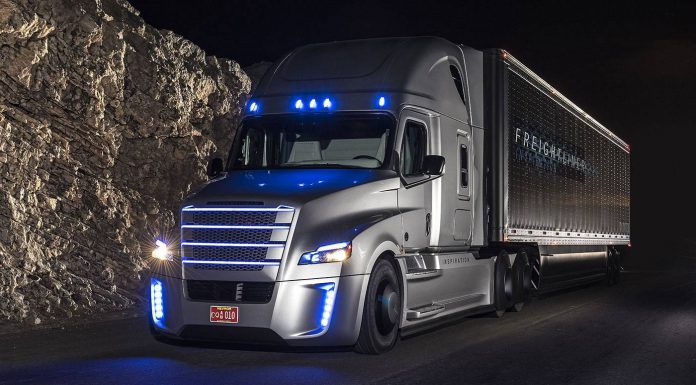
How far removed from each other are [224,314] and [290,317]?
2.32ft

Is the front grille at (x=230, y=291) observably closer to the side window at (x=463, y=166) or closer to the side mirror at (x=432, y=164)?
the side mirror at (x=432, y=164)

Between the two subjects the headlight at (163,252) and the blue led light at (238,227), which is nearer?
the blue led light at (238,227)

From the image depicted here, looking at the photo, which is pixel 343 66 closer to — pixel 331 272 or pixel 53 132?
pixel 331 272

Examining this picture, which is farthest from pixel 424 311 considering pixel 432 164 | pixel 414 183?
pixel 432 164

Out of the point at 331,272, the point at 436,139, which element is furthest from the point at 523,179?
the point at 331,272

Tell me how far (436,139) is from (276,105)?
214 cm

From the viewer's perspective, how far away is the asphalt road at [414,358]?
30.2 feet

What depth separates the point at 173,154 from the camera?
2412cm

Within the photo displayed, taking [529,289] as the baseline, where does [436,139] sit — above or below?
above

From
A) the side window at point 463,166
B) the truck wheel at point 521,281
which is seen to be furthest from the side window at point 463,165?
the truck wheel at point 521,281

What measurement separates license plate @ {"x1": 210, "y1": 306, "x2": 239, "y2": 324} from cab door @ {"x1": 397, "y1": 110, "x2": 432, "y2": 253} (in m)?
2.41

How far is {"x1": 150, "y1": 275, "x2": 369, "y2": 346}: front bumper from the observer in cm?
974

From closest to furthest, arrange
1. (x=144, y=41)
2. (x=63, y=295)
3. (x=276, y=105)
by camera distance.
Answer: (x=276, y=105)
(x=63, y=295)
(x=144, y=41)

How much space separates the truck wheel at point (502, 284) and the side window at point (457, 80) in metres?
2.93
